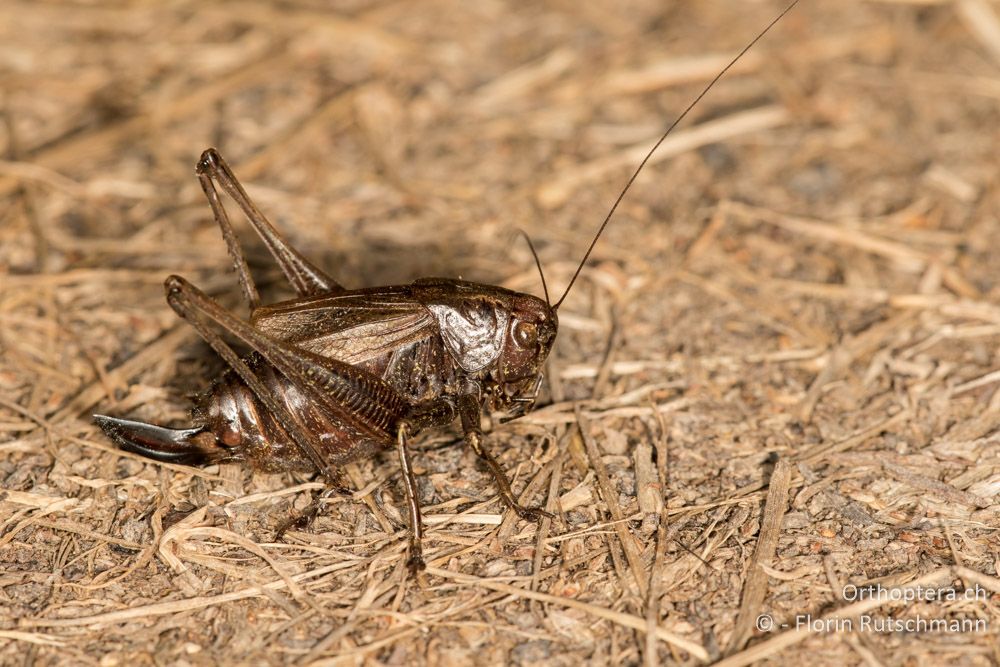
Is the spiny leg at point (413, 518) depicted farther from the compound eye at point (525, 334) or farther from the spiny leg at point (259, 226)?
the spiny leg at point (259, 226)

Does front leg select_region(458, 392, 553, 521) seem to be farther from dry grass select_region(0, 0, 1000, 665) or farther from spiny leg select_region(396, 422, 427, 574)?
spiny leg select_region(396, 422, 427, 574)

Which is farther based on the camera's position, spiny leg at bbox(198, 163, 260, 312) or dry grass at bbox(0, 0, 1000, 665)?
spiny leg at bbox(198, 163, 260, 312)

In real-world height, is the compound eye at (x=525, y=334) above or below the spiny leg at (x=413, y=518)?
above

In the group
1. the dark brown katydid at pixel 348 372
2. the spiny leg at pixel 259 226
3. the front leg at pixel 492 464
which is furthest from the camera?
the spiny leg at pixel 259 226

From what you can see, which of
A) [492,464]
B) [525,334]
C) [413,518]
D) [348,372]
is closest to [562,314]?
[525,334]

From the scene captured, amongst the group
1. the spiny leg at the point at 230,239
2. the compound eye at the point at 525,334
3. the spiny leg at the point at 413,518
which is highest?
the spiny leg at the point at 230,239

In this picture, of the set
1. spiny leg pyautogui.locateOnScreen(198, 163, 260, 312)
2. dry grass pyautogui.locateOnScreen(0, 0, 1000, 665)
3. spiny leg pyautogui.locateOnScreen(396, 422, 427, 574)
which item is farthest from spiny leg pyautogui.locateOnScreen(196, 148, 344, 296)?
spiny leg pyautogui.locateOnScreen(396, 422, 427, 574)

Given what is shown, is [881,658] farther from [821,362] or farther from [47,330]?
[47,330]

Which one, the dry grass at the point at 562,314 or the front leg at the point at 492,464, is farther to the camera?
the front leg at the point at 492,464

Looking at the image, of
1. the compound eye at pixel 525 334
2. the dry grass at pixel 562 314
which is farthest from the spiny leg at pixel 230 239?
the compound eye at pixel 525 334
